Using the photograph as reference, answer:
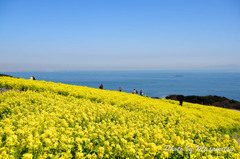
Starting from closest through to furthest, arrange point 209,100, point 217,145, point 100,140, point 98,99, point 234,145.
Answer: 1. point 100,140
2. point 217,145
3. point 234,145
4. point 98,99
5. point 209,100

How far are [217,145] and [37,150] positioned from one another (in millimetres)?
5802

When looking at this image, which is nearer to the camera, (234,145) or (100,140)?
(100,140)

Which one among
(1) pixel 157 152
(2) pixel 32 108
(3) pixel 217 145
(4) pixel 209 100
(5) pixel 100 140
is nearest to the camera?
(1) pixel 157 152

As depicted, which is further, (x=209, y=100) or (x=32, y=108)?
(x=209, y=100)

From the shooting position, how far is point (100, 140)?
5023mm

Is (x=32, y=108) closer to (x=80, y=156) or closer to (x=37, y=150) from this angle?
→ (x=37, y=150)

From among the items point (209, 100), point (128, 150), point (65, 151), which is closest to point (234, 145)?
point (128, 150)

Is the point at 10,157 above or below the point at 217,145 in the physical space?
above

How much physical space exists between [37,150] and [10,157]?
2.03ft

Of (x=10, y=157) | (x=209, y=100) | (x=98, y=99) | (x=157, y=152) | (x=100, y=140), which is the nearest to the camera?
(x=10, y=157)

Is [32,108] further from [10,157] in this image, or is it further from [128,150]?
[128,150]

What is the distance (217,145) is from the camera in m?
5.75

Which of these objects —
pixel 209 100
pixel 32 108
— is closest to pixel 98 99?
pixel 32 108

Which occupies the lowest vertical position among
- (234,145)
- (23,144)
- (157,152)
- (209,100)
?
(209,100)
